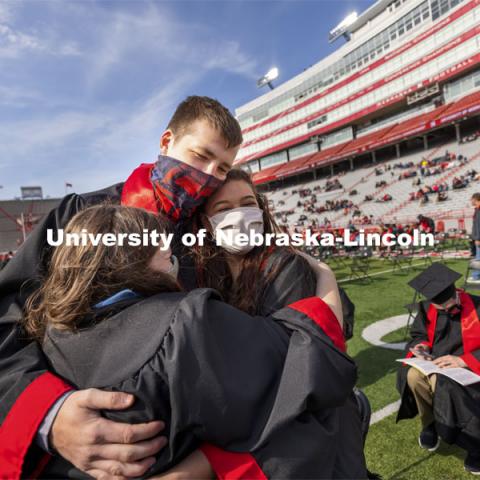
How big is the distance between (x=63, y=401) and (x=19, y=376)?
190 millimetres

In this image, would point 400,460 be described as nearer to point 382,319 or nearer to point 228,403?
point 228,403

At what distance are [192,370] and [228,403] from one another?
123mm

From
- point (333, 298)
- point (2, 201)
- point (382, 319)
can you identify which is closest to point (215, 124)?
point (333, 298)

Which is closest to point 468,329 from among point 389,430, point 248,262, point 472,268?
point 389,430

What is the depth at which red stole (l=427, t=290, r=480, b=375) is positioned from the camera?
3.22 meters

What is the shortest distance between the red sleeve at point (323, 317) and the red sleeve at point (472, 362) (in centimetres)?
285

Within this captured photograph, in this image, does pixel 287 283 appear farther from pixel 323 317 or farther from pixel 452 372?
pixel 452 372

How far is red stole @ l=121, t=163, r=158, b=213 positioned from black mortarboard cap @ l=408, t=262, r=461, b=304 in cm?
310

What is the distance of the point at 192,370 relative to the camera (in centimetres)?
87

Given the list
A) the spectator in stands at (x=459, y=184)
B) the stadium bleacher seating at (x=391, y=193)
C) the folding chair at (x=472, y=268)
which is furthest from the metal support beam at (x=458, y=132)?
the folding chair at (x=472, y=268)

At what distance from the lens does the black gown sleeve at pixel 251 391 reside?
87 centimetres

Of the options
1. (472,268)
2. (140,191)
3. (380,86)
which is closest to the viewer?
(140,191)

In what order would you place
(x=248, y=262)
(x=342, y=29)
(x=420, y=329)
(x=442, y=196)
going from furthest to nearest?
(x=342, y=29)
(x=442, y=196)
(x=420, y=329)
(x=248, y=262)

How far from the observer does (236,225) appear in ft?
5.44
